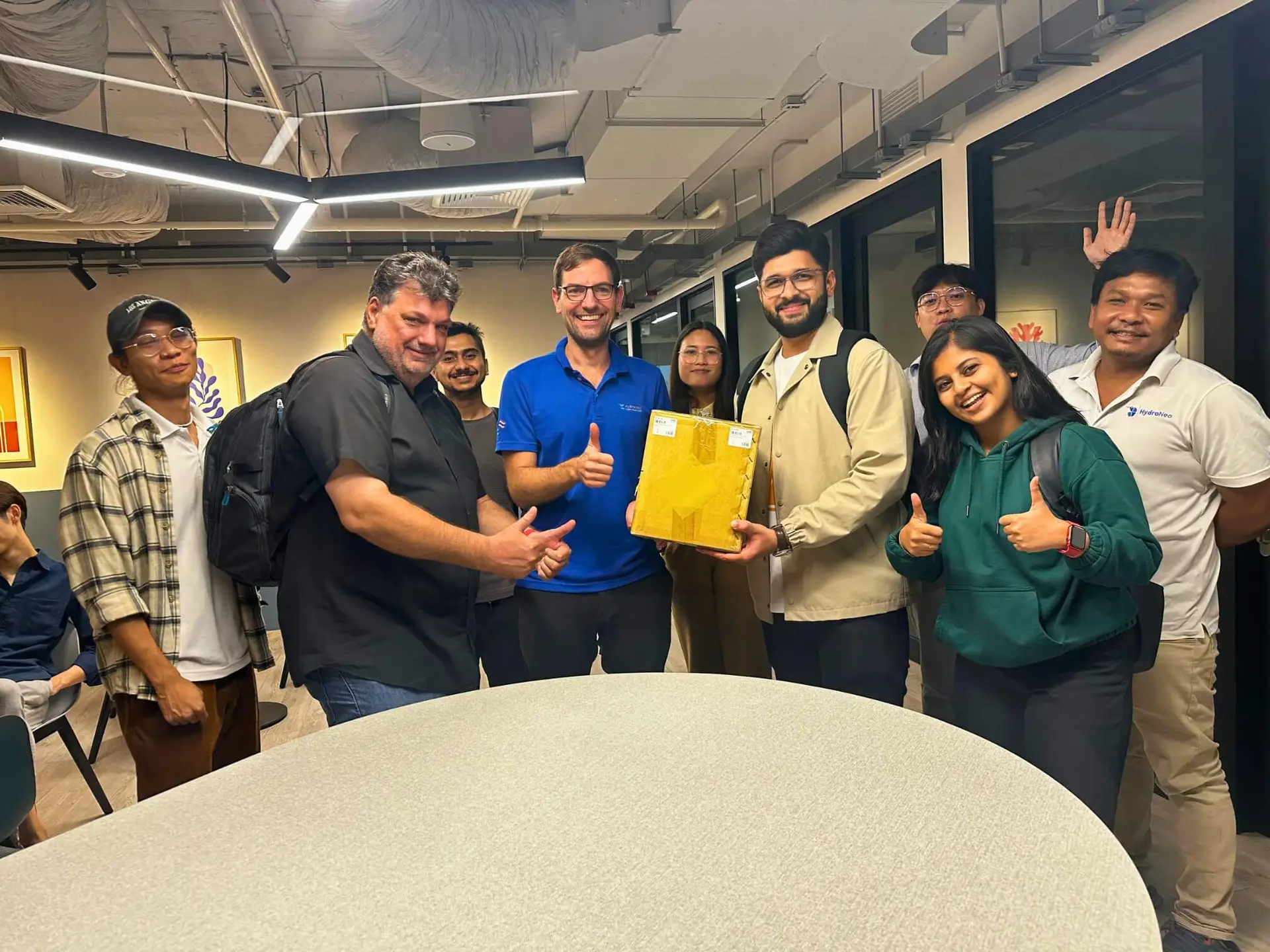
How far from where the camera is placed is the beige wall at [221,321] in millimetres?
6617

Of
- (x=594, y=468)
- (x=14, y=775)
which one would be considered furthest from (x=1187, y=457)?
(x=14, y=775)

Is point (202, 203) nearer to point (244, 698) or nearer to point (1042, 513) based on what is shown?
point (244, 698)

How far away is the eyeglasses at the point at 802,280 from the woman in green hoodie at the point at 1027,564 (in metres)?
0.37

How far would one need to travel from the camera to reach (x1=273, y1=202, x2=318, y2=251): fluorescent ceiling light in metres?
3.78

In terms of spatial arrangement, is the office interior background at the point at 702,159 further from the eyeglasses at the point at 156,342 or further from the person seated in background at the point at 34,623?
the person seated in background at the point at 34,623

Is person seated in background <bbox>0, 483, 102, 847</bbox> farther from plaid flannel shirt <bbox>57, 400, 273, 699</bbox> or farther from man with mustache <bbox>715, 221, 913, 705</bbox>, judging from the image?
man with mustache <bbox>715, 221, 913, 705</bbox>

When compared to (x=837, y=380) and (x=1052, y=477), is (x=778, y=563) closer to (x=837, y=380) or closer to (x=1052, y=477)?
(x=837, y=380)

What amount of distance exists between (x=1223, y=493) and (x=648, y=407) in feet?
4.76

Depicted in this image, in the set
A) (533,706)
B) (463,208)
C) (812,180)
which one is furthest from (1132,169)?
(463,208)

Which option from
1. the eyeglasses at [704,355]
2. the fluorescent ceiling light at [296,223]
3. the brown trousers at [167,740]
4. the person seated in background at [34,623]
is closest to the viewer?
→ the brown trousers at [167,740]

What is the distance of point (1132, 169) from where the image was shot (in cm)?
290

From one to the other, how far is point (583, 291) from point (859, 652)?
113 centimetres

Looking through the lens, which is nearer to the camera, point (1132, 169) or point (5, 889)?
point (5, 889)

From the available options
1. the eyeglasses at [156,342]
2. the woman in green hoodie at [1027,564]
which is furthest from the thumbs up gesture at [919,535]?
the eyeglasses at [156,342]
